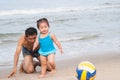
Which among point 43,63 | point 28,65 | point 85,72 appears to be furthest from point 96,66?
point 85,72

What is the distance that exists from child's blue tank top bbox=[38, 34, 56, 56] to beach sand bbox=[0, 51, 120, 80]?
40 centimetres

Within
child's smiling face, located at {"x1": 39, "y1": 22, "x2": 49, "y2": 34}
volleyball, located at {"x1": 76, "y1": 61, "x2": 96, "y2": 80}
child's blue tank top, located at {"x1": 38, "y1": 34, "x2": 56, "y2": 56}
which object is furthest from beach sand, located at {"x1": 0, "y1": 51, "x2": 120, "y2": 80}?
volleyball, located at {"x1": 76, "y1": 61, "x2": 96, "y2": 80}

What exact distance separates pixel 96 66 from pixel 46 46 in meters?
1.11

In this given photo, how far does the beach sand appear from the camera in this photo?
5570mm

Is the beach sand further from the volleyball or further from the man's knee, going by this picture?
the volleyball

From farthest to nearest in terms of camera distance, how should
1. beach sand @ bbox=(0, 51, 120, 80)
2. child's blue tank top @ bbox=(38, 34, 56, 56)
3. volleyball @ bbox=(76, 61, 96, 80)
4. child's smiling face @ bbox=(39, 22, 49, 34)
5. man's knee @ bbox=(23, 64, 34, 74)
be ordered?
man's knee @ bbox=(23, 64, 34, 74) → child's blue tank top @ bbox=(38, 34, 56, 56) → child's smiling face @ bbox=(39, 22, 49, 34) → beach sand @ bbox=(0, 51, 120, 80) → volleyball @ bbox=(76, 61, 96, 80)

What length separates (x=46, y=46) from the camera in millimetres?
6012

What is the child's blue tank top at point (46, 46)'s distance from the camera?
597 cm

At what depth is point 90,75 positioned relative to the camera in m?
4.45

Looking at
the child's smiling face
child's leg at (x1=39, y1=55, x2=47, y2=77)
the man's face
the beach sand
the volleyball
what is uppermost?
the child's smiling face

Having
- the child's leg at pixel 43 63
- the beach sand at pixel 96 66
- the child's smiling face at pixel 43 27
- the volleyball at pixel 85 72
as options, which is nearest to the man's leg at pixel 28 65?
the beach sand at pixel 96 66

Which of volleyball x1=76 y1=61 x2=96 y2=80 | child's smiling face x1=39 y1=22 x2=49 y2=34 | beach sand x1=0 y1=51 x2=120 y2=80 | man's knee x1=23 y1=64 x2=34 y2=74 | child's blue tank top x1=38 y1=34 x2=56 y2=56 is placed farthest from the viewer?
man's knee x1=23 y1=64 x2=34 y2=74

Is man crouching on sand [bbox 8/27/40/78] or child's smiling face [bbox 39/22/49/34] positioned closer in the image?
child's smiling face [bbox 39/22/49/34]

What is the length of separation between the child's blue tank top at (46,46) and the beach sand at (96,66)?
40cm
